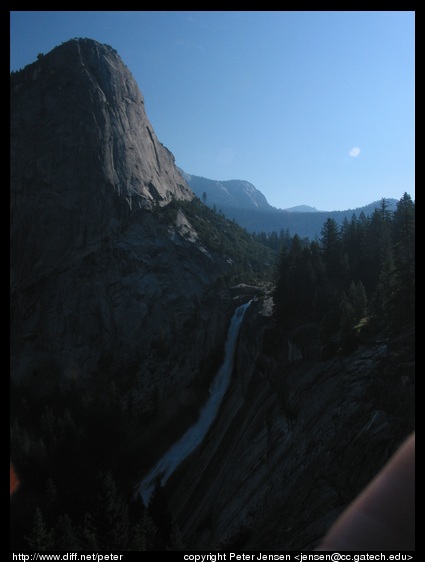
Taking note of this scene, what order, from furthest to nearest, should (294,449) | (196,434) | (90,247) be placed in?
(90,247) < (196,434) < (294,449)

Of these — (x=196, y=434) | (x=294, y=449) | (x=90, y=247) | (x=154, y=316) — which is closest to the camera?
(x=294, y=449)

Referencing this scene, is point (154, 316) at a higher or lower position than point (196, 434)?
higher

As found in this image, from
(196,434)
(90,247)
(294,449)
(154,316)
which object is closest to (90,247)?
(90,247)

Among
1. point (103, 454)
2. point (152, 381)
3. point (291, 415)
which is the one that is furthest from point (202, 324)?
point (291, 415)

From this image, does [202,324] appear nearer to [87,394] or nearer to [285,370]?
[87,394]

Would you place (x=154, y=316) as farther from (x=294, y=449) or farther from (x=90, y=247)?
(x=294, y=449)

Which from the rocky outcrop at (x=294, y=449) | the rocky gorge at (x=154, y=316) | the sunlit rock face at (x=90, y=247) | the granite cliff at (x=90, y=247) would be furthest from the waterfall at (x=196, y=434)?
the sunlit rock face at (x=90, y=247)
